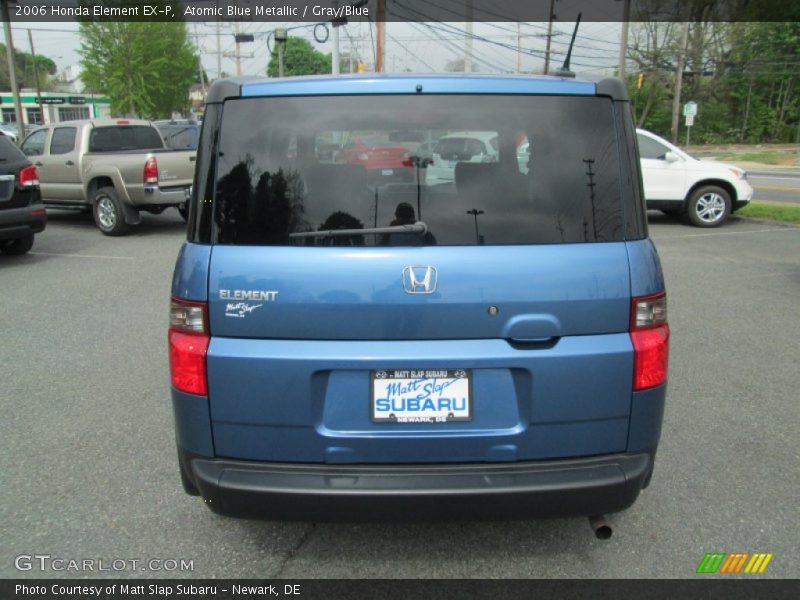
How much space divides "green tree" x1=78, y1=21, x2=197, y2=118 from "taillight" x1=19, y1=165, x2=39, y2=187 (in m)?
34.5

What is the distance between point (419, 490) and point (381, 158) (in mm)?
1206

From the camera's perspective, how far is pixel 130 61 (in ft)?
131

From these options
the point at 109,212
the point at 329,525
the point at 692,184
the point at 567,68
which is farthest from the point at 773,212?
the point at 329,525

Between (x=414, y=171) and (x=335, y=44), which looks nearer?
(x=414, y=171)

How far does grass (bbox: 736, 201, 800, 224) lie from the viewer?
42.6ft

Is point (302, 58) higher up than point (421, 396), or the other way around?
point (302, 58)

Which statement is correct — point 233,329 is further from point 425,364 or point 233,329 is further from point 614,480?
point 614,480

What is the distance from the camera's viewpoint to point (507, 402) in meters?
2.37

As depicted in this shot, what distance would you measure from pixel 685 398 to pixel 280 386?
3234mm

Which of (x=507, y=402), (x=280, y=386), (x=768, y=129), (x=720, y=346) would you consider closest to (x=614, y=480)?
(x=507, y=402)

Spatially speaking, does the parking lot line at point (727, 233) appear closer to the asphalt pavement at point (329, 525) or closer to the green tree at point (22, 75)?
the asphalt pavement at point (329, 525)

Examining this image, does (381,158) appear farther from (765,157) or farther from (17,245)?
(765,157)

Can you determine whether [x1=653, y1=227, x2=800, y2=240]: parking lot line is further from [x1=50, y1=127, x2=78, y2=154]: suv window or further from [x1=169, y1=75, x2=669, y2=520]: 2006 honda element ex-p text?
[x1=50, y1=127, x2=78, y2=154]: suv window

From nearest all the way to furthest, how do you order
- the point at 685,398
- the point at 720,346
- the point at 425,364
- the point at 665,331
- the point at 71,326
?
the point at 425,364 → the point at 665,331 → the point at 685,398 → the point at 720,346 → the point at 71,326
